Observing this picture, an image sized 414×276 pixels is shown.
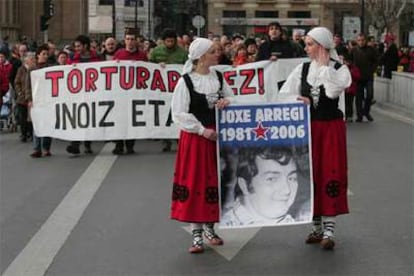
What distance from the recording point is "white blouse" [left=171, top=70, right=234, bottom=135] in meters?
6.96

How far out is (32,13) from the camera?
64812 millimetres

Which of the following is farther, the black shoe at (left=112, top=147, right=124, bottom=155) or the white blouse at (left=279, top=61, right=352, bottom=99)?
the black shoe at (left=112, top=147, right=124, bottom=155)

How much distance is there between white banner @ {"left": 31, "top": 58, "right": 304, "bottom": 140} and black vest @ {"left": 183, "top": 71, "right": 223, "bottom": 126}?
691 centimetres

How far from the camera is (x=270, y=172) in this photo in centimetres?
711

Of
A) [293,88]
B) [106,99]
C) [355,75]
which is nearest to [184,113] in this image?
[293,88]

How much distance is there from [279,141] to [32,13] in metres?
60.0

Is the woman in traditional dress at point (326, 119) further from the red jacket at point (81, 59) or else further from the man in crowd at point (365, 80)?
the man in crowd at point (365, 80)

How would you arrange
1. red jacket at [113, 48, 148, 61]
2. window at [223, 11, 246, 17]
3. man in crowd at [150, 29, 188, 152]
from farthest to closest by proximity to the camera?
window at [223, 11, 246, 17] < man in crowd at [150, 29, 188, 152] < red jacket at [113, 48, 148, 61]

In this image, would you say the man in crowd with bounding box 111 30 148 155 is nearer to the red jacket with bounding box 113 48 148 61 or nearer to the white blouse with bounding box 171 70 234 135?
the red jacket with bounding box 113 48 148 61

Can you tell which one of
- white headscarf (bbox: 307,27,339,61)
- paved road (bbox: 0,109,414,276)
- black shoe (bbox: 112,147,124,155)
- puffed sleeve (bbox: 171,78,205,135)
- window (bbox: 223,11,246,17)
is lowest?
paved road (bbox: 0,109,414,276)

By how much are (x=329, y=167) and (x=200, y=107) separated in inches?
45.9

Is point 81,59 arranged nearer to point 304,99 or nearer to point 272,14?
point 304,99

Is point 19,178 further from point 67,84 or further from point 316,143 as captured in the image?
point 316,143

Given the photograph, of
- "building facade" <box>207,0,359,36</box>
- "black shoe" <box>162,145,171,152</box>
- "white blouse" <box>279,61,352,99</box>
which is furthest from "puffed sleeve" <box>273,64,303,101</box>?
"building facade" <box>207,0,359,36</box>
